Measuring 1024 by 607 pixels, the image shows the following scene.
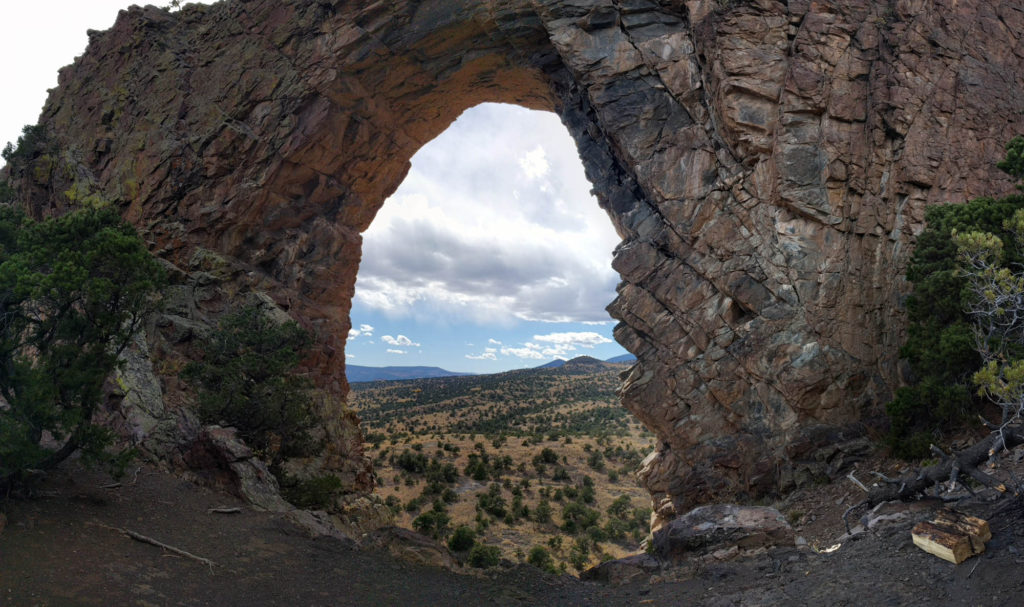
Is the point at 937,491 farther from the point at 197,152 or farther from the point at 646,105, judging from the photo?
the point at 197,152

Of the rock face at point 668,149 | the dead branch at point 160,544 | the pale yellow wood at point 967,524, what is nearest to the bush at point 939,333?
the rock face at point 668,149

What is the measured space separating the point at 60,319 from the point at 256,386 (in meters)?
8.68

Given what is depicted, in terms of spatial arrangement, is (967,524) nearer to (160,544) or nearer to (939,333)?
(939,333)

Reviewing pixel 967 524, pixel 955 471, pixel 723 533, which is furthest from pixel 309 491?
pixel 955 471

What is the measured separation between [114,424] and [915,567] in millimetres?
19248

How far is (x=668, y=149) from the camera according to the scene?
800 inches

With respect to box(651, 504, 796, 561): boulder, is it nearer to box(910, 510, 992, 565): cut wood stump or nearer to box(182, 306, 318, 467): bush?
box(910, 510, 992, 565): cut wood stump

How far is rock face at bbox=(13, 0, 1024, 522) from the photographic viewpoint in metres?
17.3

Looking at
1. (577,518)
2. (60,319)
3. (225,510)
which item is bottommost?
(577,518)

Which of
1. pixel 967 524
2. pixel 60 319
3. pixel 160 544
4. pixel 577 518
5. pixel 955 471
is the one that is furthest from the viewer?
pixel 577 518

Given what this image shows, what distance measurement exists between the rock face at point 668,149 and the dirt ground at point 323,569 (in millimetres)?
6151

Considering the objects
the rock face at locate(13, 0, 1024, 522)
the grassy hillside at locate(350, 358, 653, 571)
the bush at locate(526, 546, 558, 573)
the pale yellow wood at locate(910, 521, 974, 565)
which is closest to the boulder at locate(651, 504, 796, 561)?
the pale yellow wood at locate(910, 521, 974, 565)

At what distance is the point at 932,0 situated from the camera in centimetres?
1811

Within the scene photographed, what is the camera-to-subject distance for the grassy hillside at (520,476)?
78.6ft
